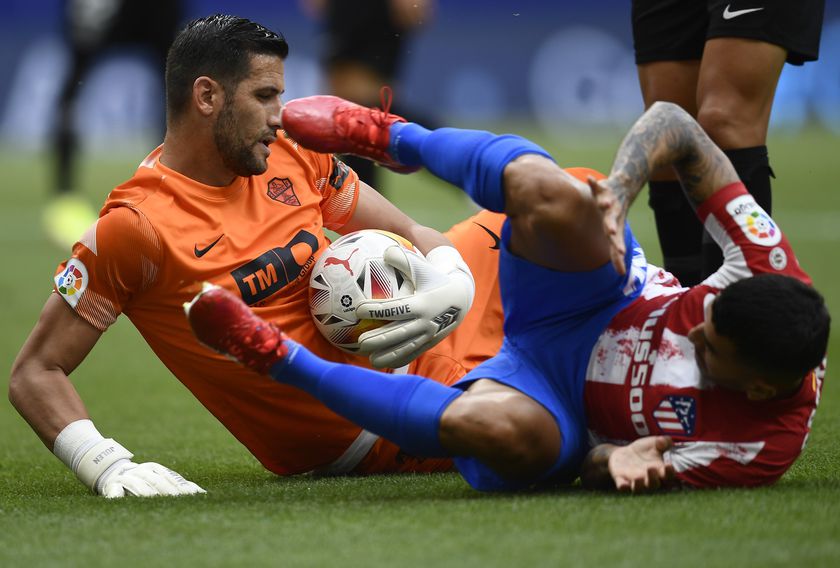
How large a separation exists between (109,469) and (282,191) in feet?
3.19

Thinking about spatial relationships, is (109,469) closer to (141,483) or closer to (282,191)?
(141,483)

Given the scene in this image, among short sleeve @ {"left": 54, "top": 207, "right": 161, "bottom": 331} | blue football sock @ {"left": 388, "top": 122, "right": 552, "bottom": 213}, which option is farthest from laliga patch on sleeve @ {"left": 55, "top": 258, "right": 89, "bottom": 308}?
blue football sock @ {"left": 388, "top": 122, "right": 552, "bottom": 213}

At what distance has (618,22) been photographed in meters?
18.1

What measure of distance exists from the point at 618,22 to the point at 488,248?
14.6 metres

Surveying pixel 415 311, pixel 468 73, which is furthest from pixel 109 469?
pixel 468 73

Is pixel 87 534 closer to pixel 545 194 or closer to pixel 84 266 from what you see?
pixel 84 266


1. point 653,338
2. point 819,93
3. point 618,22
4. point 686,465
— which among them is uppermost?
point 653,338

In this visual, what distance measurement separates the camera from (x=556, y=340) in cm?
319

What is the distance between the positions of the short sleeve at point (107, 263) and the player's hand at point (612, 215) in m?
1.21

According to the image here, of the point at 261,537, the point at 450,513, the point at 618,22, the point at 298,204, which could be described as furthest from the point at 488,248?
the point at 618,22

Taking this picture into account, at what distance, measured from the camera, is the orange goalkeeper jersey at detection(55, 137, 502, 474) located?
3.37 m

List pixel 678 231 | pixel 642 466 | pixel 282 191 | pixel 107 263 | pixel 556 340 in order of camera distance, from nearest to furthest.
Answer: pixel 642 466, pixel 556 340, pixel 107 263, pixel 282 191, pixel 678 231

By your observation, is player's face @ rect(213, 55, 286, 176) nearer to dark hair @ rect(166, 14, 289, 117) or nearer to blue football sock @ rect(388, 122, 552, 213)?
dark hair @ rect(166, 14, 289, 117)

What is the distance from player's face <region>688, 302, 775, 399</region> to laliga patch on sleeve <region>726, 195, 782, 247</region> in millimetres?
237
